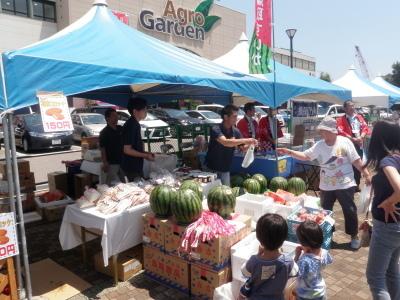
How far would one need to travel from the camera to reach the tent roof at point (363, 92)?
39.8 feet

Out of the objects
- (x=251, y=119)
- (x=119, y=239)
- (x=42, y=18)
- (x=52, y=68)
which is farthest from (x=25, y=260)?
(x=42, y=18)

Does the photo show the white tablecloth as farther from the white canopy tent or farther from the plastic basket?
the white canopy tent

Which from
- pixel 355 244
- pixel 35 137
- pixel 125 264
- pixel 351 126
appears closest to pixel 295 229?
pixel 355 244

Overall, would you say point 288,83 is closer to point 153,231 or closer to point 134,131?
point 134,131

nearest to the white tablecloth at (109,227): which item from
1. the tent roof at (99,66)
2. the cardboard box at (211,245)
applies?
the cardboard box at (211,245)

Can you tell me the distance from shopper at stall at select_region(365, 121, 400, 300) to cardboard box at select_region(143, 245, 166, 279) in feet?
7.33

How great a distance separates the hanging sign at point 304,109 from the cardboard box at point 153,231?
18.5ft

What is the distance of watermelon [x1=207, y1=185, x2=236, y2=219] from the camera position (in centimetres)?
417

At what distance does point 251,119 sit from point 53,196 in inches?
169

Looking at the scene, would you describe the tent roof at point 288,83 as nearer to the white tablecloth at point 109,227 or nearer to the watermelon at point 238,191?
the watermelon at point 238,191

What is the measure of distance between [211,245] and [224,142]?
6.33 ft

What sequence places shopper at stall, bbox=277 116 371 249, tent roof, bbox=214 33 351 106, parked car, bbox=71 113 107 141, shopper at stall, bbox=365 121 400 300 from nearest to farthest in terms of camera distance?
shopper at stall, bbox=365 121 400 300, shopper at stall, bbox=277 116 371 249, tent roof, bbox=214 33 351 106, parked car, bbox=71 113 107 141

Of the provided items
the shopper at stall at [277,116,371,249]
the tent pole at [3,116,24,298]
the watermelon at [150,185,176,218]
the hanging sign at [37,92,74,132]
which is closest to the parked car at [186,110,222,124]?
the shopper at stall at [277,116,371,249]

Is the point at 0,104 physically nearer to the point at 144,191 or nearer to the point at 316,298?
the point at 144,191
